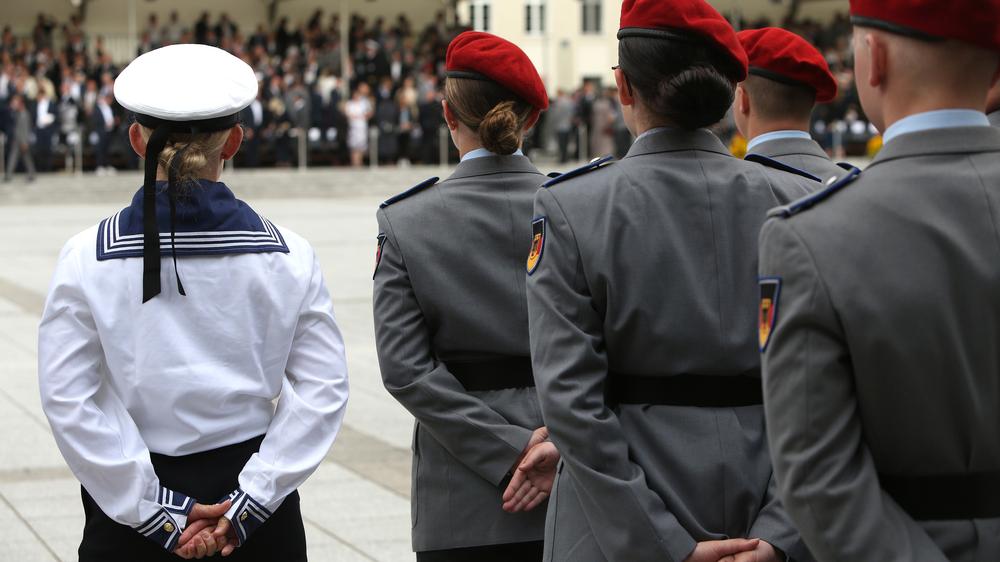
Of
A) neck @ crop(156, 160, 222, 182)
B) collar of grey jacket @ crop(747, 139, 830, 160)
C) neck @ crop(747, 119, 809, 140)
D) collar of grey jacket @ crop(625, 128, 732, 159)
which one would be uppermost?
collar of grey jacket @ crop(625, 128, 732, 159)

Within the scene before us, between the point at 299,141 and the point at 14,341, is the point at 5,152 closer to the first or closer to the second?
the point at 299,141

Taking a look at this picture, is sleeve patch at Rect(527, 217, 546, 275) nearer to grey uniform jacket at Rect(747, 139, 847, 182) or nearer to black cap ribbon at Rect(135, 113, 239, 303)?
black cap ribbon at Rect(135, 113, 239, 303)

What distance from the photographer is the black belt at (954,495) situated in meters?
1.79

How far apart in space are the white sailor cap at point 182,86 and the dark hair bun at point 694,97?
75 centimetres

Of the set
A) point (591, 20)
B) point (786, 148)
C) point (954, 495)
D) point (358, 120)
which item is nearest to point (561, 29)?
point (591, 20)

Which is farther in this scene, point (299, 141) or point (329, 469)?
point (299, 141)

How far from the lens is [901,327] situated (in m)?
1.73

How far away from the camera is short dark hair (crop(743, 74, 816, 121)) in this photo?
3609 mm

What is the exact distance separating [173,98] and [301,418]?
2.07ft

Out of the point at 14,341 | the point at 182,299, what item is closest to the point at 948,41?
the point at 182,299

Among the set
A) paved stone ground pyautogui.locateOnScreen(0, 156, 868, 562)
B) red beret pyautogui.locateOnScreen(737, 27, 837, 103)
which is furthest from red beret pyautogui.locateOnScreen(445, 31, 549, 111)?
paved stone ground pyautogui.locateOnScreen(0, 156, 868, 562)

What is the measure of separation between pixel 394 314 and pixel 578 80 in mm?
44707

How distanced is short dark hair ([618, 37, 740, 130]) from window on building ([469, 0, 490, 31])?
4586 cm

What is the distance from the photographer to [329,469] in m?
6.15
